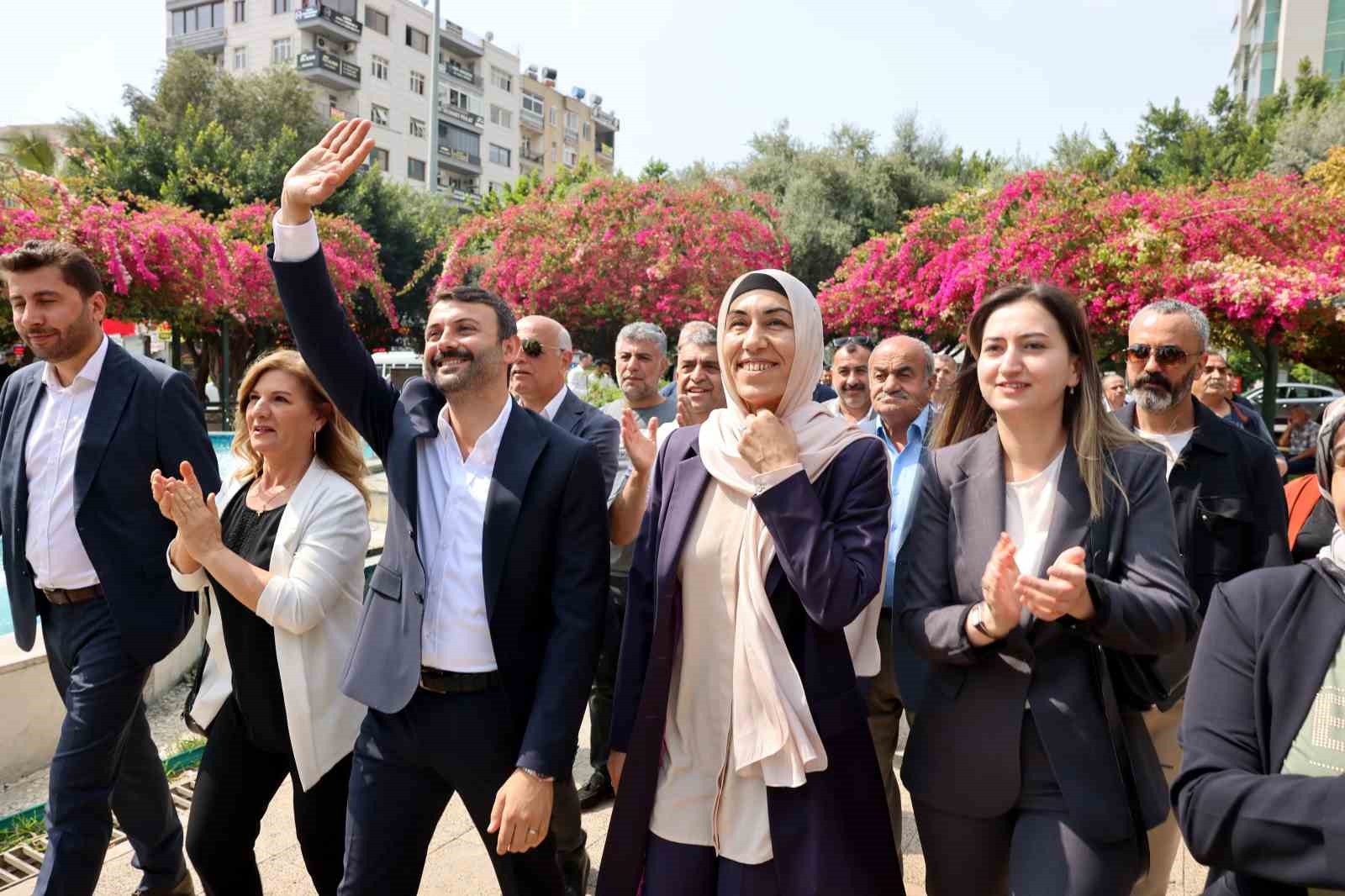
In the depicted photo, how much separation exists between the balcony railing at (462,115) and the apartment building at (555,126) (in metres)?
4.96

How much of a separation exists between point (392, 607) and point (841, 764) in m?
1.23

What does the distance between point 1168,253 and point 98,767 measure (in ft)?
41.5

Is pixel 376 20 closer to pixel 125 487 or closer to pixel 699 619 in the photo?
pixel 125 487

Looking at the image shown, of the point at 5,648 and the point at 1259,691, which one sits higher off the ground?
the point at 1259,691

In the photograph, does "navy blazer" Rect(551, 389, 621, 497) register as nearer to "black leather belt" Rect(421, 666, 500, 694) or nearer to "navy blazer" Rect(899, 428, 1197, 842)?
"black leather belt" Rect(421, 666, 500, 694)

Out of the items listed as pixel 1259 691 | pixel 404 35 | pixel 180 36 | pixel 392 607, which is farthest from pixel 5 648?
Result: pixel 180 36

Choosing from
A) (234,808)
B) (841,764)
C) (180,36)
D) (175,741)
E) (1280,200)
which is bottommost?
(175,741)

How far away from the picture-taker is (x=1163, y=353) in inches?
148

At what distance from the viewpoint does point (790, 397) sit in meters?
2.60

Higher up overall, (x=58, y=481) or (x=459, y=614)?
(x=58, y=481)

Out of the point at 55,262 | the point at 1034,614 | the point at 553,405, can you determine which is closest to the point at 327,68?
the point at 553,405

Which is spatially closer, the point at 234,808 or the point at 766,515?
the point at 766,515

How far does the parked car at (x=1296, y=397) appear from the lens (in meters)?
23.7

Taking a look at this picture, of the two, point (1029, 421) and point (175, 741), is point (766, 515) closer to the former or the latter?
point (1029, 421)
